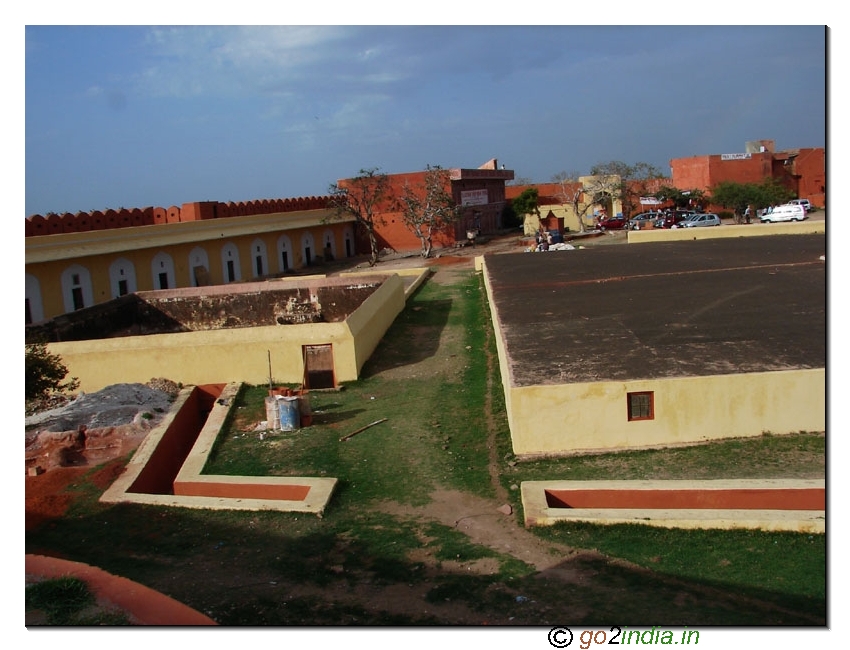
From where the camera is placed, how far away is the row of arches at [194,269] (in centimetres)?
2403

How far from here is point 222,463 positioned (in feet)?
33.0

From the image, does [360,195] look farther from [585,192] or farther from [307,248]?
[585,192]

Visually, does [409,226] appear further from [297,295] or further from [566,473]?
[566,473]

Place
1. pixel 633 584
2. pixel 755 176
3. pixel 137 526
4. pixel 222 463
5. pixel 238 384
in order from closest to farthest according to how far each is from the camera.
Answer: pixel 633 584
pixel 137 526
pixel 222 463
pixel 238 384
pixel 755 176

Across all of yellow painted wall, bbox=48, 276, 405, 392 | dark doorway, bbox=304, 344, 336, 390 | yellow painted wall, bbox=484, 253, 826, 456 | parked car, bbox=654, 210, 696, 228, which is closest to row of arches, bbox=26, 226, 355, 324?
yellow painted wall, bbox=48, 276, 405, 392

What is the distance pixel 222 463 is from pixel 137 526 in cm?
195

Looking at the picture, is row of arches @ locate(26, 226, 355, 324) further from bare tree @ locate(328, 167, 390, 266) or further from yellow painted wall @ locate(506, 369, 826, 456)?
yellow painted wall @ locate(506, 369, 826, 456)

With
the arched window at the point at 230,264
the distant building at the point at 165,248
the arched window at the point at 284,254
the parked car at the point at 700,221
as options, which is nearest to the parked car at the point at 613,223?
the parked car at the point at 700,221

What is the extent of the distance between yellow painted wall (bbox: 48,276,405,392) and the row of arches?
889 cm

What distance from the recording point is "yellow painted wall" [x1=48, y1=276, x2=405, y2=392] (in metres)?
14.0

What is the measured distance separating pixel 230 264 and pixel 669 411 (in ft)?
84.9

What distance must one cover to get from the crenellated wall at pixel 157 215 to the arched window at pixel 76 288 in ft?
4.18

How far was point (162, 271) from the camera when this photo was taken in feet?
92.4

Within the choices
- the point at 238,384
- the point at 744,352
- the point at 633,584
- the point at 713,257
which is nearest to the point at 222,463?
the point at 238,384
